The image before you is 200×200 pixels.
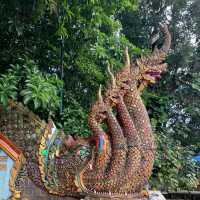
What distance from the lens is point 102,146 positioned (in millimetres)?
4539

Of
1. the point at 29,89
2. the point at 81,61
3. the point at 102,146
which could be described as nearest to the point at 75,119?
the point at 81,61

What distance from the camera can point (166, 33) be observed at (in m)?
5.29

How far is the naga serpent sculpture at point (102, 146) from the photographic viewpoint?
458 centimetres

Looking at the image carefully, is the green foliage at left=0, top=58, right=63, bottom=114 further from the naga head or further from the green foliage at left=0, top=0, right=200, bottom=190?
the naga head

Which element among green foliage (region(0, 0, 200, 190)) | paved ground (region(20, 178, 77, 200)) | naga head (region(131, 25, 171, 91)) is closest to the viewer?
paved ground (region(20, 178, 77, 200))

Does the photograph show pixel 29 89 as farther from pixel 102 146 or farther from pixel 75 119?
pixel 75 119

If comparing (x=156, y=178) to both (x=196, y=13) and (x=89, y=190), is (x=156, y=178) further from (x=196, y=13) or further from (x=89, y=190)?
(x=196, y=13)

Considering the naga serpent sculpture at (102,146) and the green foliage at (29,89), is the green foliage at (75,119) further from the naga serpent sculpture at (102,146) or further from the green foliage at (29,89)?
the naga serpent sculpture at (102,146)

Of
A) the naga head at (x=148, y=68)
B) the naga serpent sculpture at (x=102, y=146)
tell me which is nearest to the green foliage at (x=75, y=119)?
the naga serpent sculpture at (x=102, y=146)

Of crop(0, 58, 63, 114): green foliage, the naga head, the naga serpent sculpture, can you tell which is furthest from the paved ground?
the naga head

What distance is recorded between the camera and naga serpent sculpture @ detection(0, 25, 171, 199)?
4582 mm

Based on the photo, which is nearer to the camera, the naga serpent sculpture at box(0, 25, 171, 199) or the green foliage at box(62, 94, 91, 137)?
the naga serpent sculpture at box(0, 25, 171, 199)

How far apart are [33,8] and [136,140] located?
7.55 ft

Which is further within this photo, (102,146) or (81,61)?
(81,61)
